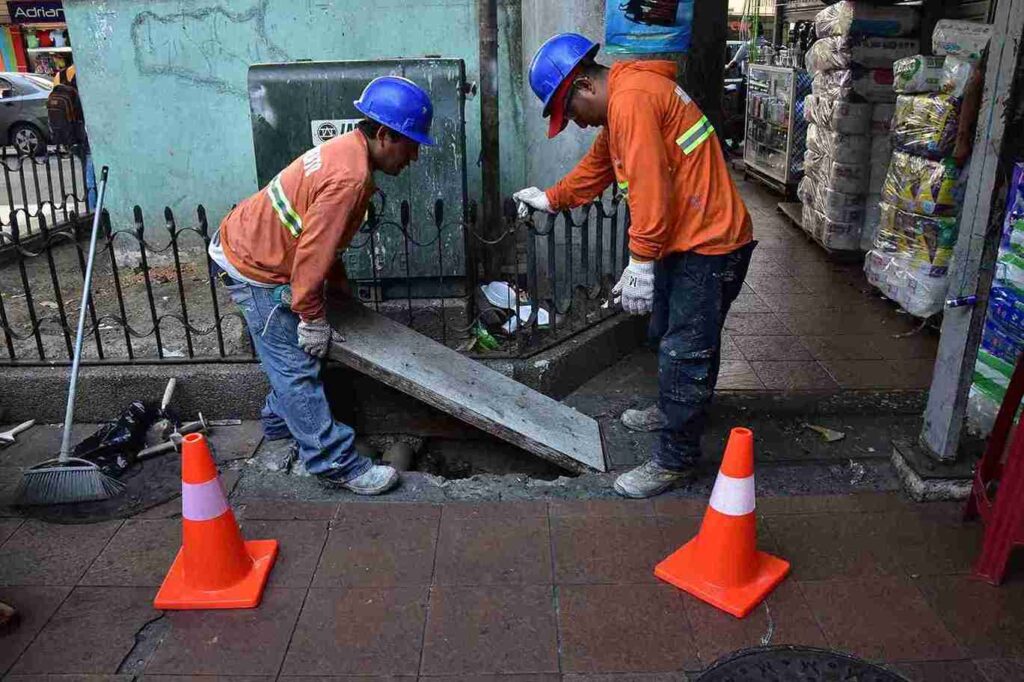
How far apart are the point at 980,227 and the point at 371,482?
285 cm

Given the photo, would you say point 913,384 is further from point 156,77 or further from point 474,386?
point 156,77

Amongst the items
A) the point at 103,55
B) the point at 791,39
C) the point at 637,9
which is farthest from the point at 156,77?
the point at 791,39

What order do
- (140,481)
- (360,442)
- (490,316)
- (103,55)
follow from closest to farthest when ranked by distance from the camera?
(140,481) → (360,442) → (490,316) → (103,55)

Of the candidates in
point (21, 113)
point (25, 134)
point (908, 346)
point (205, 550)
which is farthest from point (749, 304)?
point (21, 113)

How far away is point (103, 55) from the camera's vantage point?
6098 mm

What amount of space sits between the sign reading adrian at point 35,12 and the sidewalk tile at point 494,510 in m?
29.3

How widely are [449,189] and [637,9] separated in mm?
1432

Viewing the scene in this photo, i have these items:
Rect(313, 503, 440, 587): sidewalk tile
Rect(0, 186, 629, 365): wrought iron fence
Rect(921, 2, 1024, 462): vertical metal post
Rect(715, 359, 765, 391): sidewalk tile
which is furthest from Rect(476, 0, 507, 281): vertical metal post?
Rect(921, 2, 1024, 462): vertical metal post

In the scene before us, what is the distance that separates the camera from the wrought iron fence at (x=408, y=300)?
429cm

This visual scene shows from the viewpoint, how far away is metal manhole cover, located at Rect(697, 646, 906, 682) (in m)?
2.54

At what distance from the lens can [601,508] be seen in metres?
3.51

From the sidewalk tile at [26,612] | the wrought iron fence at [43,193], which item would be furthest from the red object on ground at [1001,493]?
the wrought iron fence at [43,193]

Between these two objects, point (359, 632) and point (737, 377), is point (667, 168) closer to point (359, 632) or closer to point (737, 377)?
point (737, 377)

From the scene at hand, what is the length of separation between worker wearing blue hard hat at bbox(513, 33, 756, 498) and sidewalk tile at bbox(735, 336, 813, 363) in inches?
61.1
